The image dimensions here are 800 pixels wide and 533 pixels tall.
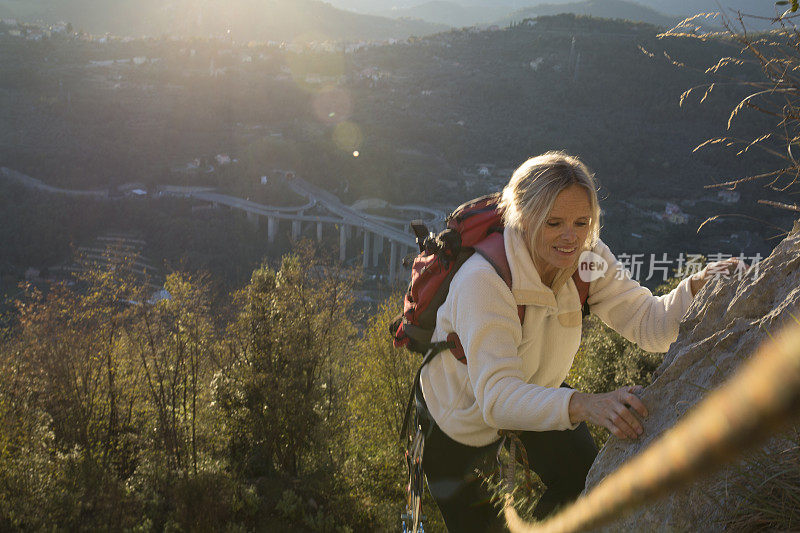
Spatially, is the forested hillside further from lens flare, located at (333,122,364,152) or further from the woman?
the woman

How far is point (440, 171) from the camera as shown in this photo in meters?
44.4

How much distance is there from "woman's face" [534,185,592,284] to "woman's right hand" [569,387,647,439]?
426 millimetres

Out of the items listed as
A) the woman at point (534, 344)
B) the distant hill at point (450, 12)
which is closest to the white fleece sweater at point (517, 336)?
the woman at point (534, 344)

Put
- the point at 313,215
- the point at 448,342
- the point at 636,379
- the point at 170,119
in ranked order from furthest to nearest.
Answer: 1. the point at 170,119
2. the point at 313,215
3. the point at 636,379
4. the point at 448,342

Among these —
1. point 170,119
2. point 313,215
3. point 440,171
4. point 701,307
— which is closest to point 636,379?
point 701,307

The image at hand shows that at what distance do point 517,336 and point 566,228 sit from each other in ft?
1.10

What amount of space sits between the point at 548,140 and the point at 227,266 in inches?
1063

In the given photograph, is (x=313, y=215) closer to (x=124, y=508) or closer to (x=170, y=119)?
(x=170, y=119)

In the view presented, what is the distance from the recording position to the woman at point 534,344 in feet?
4.77

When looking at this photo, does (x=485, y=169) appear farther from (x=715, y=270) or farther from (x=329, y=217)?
(x=715, y=270)

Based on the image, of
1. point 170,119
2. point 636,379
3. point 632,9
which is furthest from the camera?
point 632,9

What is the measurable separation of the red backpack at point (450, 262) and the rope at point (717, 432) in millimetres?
547

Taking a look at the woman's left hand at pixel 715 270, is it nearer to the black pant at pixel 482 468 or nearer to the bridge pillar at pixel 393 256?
the black pant at pixel 482 468

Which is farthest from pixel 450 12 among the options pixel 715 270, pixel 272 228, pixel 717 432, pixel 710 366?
pixel 717 432
